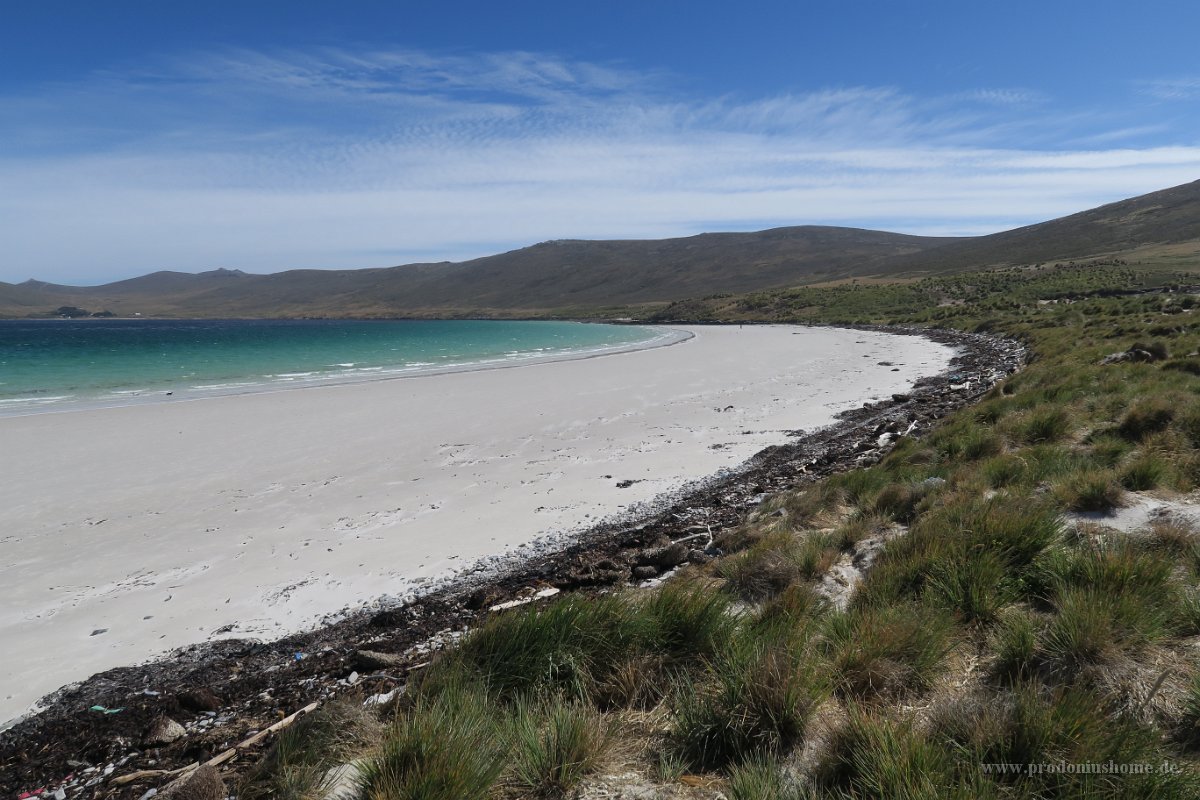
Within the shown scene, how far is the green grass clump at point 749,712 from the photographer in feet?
8.82

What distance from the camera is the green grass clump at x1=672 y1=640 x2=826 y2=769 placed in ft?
8.82

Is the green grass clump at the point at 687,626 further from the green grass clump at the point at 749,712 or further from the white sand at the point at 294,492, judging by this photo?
the white sand at the point at 294,492

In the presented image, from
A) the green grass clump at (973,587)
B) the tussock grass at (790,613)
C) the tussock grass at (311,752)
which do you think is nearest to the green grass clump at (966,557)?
→ the green grass clump at (973,587)

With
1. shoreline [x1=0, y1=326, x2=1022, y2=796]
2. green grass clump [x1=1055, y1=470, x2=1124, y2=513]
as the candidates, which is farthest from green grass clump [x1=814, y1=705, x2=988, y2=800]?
green grass clump [x1=1055, y1=470, x2=1124, y2=513]

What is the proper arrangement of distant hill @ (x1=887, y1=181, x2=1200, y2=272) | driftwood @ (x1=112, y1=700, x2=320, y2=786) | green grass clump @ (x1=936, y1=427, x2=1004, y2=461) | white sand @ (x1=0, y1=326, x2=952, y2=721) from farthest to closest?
distant hill @ (x1=887, y1=181, x2=1200, y2=272) → green grass clump @ (x1=936, y1=427, x2=1004, y2=461) → white sand @ (x1=0, y1=326, x2=952, y2=721) → driftwood @ (x1=112, y1=700, x2=320, y2=786)

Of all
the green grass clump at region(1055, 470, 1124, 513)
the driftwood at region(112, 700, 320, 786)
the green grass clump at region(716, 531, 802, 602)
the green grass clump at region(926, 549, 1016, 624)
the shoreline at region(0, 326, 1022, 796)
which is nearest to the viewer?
the driftwood at region(112, 700, 320, 786)

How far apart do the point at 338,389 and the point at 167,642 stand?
58.0 feet

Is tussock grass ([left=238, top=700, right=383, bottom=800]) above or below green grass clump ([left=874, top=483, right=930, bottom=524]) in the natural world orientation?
above

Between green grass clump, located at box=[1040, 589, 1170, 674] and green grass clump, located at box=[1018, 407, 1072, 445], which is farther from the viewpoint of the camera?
green grass clump, located at box=[1018, 407, 1072, 445]

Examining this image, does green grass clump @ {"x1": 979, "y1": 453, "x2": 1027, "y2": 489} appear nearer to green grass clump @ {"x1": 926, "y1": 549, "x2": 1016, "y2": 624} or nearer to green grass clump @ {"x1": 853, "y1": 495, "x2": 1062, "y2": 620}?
green grass clump @ {"x1": 853, "y1": 495, "x2": 1062, "y2": 620}

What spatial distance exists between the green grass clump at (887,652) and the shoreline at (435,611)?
8.99 ft

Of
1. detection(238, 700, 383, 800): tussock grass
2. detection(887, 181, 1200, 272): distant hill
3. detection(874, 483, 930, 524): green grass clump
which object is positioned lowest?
detection(874, 483, 930, 524): green grass clump

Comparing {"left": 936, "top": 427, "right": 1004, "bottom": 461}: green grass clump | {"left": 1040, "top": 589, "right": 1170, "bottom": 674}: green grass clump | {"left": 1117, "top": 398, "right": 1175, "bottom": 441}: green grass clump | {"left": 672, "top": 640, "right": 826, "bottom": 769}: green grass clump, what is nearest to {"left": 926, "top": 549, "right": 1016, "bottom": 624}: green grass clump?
{"left": 1040, "top": 589, "right": 1170, "bottom": 674}: green grass clump

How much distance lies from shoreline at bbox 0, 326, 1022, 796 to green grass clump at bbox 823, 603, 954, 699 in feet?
8.99
